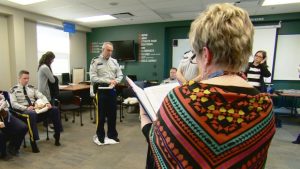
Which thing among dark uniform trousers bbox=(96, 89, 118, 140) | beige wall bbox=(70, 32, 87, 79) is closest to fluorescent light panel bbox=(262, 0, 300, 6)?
dark uniform trousers bbox=(96, 89, 118, 140)

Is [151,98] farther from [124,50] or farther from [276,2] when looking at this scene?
[124,50]

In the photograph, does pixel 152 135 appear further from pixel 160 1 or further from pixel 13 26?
pixel 13 26

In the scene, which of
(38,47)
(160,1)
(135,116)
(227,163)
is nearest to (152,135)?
(227,163)

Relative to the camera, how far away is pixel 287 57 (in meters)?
5.09

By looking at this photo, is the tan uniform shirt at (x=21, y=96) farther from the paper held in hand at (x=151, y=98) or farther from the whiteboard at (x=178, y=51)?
the whiteboard at (x=178, y=51)

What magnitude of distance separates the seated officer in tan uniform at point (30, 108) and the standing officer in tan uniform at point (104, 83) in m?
0.68

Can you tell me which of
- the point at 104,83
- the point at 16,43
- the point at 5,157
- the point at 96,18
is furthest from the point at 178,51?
the point at 5,157

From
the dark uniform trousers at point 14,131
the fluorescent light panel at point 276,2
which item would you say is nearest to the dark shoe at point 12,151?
the dark uniform trousers at point 14,131

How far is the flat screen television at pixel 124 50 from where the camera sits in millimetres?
6257

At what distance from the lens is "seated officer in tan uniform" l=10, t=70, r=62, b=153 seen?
117 inches

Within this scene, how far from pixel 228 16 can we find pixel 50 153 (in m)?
3.06

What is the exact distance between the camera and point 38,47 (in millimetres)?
5387

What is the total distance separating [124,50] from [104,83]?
328 cm

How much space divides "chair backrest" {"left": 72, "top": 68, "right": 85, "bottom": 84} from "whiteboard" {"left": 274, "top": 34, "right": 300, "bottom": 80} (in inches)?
214
